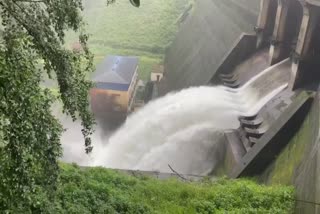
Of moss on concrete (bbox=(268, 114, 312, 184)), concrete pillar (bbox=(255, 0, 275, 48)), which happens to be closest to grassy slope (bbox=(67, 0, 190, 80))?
concrete pillar (bbox=(255, 0, 275, 48))

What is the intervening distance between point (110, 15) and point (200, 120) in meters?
25.7

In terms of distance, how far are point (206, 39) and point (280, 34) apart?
793 centimetres

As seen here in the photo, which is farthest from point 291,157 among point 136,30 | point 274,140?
point 136,30

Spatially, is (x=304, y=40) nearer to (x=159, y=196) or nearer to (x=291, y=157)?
(x=291, y=157)

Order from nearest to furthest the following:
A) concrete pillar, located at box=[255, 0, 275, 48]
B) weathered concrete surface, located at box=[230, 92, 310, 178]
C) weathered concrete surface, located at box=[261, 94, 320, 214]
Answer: weathered concrete surface, located at box=[261, 94, 320, 214] < weathered concrete surface, located at box=[230, 92, 310, 178] < concrete pillar, located at box=[255, 0, 275, 48]

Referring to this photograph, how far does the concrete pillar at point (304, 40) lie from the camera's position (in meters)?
8.70

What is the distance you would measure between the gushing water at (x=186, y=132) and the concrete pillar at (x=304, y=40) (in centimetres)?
70

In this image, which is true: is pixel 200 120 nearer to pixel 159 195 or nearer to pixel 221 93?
pixel 221 93

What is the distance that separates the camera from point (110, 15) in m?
34.6

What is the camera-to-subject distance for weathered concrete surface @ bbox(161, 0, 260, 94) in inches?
593

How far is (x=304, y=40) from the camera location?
8.83 m

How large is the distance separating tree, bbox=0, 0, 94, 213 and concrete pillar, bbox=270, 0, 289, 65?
27.2 feet

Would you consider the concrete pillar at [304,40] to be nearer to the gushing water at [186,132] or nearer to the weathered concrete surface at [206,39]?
the gushing water at [186,132]

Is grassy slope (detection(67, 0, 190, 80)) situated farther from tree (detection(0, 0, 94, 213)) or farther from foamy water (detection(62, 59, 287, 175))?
tree (detection(0, 0, 94, 213))
